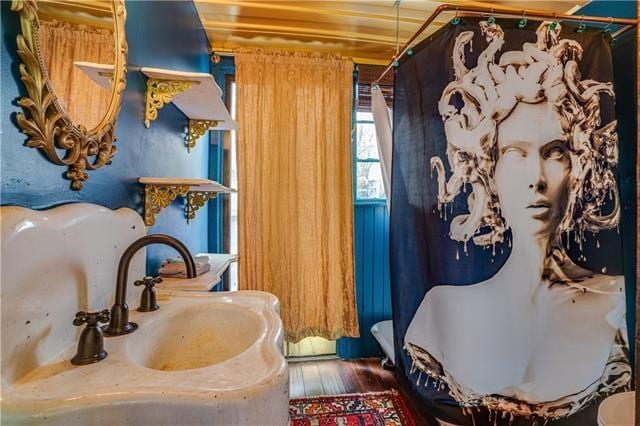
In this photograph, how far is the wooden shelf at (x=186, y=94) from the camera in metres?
1.12

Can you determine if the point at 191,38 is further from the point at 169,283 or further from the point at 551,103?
the point at 551,103

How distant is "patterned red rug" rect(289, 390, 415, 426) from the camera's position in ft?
5.43

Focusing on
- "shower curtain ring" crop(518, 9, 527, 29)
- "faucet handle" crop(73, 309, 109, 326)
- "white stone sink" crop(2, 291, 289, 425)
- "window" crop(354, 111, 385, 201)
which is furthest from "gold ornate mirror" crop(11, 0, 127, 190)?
"window" crop(354, 111, 385, 201)

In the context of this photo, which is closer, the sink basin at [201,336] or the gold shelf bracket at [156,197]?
the sink basin at [201,336]

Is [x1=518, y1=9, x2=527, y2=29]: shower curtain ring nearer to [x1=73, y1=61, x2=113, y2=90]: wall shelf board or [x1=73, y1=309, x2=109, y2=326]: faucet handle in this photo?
[x1=73, y1=61, x2=113, y2=90]: wall shelf board

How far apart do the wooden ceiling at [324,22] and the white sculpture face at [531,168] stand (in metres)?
1.00

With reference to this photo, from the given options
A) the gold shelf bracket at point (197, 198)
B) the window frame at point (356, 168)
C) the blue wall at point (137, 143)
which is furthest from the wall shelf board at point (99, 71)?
the window frame at point (356, 168)

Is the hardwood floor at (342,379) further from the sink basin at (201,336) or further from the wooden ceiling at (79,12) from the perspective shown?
A: the wooden ceiling at (79,12)

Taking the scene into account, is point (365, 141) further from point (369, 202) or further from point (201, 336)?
point (201, 336)

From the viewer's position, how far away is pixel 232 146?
2.32 m

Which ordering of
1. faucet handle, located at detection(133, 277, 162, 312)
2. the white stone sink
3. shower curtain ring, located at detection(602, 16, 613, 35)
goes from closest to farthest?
the white stone sink, faucet handle, located at detection(133, 277, 162, 312), shower curtain ring, located at detection(602, 16, 613, 35)

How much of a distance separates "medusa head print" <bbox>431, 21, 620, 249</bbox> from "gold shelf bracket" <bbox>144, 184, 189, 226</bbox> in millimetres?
1225

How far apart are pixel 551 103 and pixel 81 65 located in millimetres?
1808

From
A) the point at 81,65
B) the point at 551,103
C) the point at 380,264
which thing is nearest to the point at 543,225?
the point at 551,103
